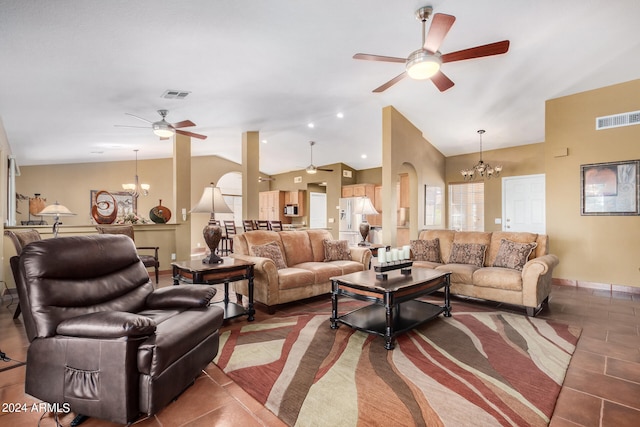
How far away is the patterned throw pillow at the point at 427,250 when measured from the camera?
4.71m

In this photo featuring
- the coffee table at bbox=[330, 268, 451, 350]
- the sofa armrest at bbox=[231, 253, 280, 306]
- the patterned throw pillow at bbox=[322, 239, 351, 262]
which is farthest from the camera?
the patterned throw pillow at bbox=[322, 239, 351, 262]

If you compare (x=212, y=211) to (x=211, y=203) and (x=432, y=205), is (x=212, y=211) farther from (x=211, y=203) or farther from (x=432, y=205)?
(x=432, y=205)

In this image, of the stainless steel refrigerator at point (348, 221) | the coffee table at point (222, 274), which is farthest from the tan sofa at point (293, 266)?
the stainless steel refrigerator at point (348, 221)

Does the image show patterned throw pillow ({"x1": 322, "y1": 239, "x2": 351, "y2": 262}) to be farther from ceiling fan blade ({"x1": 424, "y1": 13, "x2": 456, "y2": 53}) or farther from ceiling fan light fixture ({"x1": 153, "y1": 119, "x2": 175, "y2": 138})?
ceiling fan light fixture ({"x1": 153, "y1": 119, "x2": 175, "y2": 138})

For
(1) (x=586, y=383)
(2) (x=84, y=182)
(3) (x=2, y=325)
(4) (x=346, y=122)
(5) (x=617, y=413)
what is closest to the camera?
(5) (x=617, y=413)

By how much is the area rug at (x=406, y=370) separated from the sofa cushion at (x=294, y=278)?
425mm

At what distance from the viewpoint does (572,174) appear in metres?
5.16

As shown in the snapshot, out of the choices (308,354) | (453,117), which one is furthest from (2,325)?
(453,117)

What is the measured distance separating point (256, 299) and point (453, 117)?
5.18 meters

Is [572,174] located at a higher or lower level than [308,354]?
higher

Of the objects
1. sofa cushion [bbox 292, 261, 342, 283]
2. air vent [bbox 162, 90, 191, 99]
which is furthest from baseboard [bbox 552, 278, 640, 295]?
air vent [bbox 162, 90, 191, 99]

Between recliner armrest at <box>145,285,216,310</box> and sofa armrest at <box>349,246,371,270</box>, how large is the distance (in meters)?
2.67

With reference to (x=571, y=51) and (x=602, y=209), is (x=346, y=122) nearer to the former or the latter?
(x=571, y=51)

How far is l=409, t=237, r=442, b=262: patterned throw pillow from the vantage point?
4.71m
